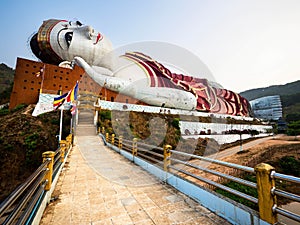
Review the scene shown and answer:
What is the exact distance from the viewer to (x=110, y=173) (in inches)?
197

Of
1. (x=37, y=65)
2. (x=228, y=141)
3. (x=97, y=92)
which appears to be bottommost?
(x=228, y=141)

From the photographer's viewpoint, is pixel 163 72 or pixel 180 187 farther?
pixel 163 72

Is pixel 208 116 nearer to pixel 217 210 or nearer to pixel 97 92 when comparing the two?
pixel 97 92

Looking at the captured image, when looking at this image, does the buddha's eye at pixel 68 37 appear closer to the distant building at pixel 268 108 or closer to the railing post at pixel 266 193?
the railing post at pixel 266 193

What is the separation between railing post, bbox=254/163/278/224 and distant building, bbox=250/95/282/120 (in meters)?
60.2

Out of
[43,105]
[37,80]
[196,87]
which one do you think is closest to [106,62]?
[37,80]

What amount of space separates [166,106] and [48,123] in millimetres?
15502

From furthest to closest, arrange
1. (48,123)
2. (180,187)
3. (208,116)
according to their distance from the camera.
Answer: (208,116) < (48,123) < (180,187)

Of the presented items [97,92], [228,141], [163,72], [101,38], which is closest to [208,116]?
[228,141]

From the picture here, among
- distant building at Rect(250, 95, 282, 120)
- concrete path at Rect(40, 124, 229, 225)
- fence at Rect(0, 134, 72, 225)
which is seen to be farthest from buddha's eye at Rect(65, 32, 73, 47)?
distant building at Rect(250, 95, 282, 120)

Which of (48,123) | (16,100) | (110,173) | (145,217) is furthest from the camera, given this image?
(16,100)

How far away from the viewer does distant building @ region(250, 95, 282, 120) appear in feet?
161

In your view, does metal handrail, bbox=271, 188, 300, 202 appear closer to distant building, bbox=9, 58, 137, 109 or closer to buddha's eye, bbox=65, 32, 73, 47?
distant building, bbox=9, 58, 137, 109

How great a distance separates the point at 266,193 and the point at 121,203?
238cm
